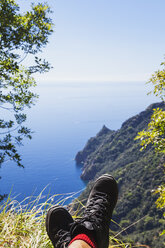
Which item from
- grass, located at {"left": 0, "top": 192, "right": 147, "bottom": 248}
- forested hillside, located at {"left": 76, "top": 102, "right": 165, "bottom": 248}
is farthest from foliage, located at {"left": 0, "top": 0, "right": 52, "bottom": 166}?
forested hillside, located at {"left": 76, "top": 102, "right": 165, "bottom": 248}

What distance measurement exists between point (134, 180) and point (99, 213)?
5311 cm

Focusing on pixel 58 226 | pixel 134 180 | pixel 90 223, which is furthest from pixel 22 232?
pixel 134 180

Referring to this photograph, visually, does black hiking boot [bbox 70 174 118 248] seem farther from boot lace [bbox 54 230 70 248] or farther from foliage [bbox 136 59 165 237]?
foliage [bbox 136 59 165 237]

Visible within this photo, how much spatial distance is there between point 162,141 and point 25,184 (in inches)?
3486

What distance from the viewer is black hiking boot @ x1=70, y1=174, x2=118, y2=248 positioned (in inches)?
56.3

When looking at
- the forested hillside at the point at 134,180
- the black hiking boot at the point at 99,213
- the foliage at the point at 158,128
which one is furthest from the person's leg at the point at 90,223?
the forested hillside at the point at 134,180

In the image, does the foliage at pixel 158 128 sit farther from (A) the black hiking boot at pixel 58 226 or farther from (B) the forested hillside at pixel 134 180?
(B) the forested hillside at pixel 134 180

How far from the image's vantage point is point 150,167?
1937 inches

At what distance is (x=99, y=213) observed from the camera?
184 cm

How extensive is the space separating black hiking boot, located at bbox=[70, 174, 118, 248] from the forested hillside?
851 cm

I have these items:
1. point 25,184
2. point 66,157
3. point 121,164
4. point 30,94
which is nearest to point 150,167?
point 121,164

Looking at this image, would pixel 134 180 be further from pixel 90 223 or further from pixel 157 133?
pixel 90 223

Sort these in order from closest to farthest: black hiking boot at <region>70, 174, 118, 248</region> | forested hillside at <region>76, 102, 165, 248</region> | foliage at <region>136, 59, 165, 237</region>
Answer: black hiking boot at <region>70, 174, 118, 248</region>, foliage at <region>136, 59, 165, 237</region>, forested hillside at <region>76, 102, 165, 248</region>

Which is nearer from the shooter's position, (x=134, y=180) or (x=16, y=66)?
(x=16, y=66)
